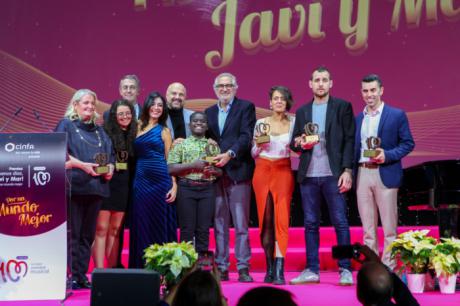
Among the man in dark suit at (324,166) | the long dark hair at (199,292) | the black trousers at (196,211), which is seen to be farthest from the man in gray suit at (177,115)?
the long dark hair at (199,292)

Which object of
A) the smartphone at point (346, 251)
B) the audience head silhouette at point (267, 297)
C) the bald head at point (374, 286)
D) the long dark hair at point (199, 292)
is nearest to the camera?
the audience head silhouette at point (267, 297)

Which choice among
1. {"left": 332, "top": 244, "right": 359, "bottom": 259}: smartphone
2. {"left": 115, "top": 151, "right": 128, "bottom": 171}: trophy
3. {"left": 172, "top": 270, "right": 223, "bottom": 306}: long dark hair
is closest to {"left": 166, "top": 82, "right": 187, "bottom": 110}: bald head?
{"left": 115, "top": 151, "right": 128, "bottom": 171}: trophy

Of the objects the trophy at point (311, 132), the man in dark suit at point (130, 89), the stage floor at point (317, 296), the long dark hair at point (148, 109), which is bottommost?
the stage floor at point (317, 296)

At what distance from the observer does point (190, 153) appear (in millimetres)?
5629

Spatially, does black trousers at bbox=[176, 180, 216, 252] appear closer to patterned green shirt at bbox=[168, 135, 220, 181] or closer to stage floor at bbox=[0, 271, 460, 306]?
patterned green shirt at bbox=[168, 135, 220, 181]

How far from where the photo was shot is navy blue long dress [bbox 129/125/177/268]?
224 inches

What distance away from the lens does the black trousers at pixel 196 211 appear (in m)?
5.61

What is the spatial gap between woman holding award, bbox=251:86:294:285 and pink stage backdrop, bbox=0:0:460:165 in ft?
7.75

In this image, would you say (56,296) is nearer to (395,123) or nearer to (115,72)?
(395,123)

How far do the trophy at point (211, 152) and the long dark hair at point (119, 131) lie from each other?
0.61 metres

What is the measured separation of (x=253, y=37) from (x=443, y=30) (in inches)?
84.0

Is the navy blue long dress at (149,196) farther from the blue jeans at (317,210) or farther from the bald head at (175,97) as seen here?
the blue jeans at (317,210)

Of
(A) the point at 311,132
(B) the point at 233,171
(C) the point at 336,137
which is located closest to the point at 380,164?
(C) the point at 336,137

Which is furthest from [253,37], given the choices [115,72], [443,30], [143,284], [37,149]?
[143,284]
